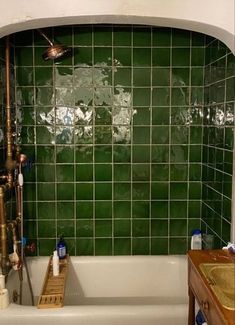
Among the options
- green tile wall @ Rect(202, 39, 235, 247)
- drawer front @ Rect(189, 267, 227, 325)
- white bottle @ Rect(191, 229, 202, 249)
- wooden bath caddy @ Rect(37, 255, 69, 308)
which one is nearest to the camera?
drawer front @ Rect(189, 267, 227, 325)

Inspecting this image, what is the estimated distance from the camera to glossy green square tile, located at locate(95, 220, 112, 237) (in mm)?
2494

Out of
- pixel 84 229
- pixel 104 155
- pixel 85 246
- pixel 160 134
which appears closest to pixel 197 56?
pixel 160 134

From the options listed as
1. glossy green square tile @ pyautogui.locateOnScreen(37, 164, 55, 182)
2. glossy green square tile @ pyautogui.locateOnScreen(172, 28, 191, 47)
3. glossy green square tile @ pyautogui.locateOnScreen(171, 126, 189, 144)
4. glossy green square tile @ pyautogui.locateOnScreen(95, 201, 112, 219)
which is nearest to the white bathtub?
glossy green square tile @ pyautogui.locateOnScreen(95, 201, 112, 219)

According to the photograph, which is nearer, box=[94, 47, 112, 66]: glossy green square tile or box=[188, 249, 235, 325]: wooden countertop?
box=[188, 249, 235, 325]: wooden countertop

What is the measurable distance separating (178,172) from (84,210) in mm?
746

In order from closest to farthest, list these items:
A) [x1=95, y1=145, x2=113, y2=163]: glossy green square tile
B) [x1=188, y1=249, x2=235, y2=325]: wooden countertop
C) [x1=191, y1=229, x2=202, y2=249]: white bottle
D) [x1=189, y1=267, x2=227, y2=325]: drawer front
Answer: [x1=189, y1=267, x2=227, y2=325]: drawer front < [x1=188, y1=249, x2=235, y2=325]: wooden countertop < [x1=191, y1=229, x2=202, y2=249]: white bottle < [x1=95, y1=145, x2=113, y2=163]: glossy green square tile

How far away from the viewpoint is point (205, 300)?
123 centimetres

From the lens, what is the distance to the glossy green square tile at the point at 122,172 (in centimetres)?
246

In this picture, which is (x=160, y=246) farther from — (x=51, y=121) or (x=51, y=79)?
(x=51, y=79)

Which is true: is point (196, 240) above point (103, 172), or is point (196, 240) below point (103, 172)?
below

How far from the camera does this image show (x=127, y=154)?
8.04 ft

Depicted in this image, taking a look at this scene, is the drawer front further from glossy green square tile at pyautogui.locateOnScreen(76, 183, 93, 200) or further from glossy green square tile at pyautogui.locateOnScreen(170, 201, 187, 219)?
glossy green square tile at pyautogui.locateOnScreen(76, 183, 93, 200)

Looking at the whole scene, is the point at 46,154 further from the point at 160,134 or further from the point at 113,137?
the point at 160,134

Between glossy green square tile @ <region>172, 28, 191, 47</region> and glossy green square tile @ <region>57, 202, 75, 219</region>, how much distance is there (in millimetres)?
1378
